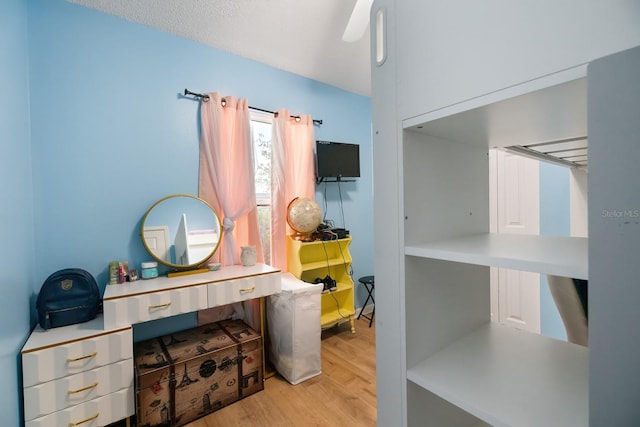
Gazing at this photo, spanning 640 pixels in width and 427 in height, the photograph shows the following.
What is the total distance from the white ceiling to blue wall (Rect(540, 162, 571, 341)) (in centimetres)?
191

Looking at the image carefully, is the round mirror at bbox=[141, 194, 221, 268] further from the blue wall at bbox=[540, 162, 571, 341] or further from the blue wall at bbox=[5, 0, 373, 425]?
the blue wall at bbox=[540, 162, 571, 341]

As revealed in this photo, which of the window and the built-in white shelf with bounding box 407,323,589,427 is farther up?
the window

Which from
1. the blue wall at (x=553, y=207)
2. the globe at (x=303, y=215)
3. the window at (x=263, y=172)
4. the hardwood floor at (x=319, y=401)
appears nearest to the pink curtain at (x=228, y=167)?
the window at (x=263, y=172)

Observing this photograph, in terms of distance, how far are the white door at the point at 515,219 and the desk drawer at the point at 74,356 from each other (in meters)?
2.98

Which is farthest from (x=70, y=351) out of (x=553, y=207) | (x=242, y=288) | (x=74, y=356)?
(x=553, y=207)

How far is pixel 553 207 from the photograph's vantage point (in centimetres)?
226

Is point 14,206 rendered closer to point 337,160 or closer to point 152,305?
point 152,305

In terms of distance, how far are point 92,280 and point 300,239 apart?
158 cm

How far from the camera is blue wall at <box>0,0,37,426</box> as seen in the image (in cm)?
119

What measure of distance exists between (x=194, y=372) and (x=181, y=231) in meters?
1.00

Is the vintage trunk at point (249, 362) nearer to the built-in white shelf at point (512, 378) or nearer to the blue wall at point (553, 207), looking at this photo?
the built-in white shelf at point (512, 378)

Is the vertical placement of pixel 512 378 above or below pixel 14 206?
below

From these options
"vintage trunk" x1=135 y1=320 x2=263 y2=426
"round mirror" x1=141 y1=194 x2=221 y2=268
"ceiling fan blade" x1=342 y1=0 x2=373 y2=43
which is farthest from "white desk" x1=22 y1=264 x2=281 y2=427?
"ceiling fan blade" x1=342 y1=0 x2=373 y2=43

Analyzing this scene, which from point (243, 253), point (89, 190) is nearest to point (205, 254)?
point (243, 253)
